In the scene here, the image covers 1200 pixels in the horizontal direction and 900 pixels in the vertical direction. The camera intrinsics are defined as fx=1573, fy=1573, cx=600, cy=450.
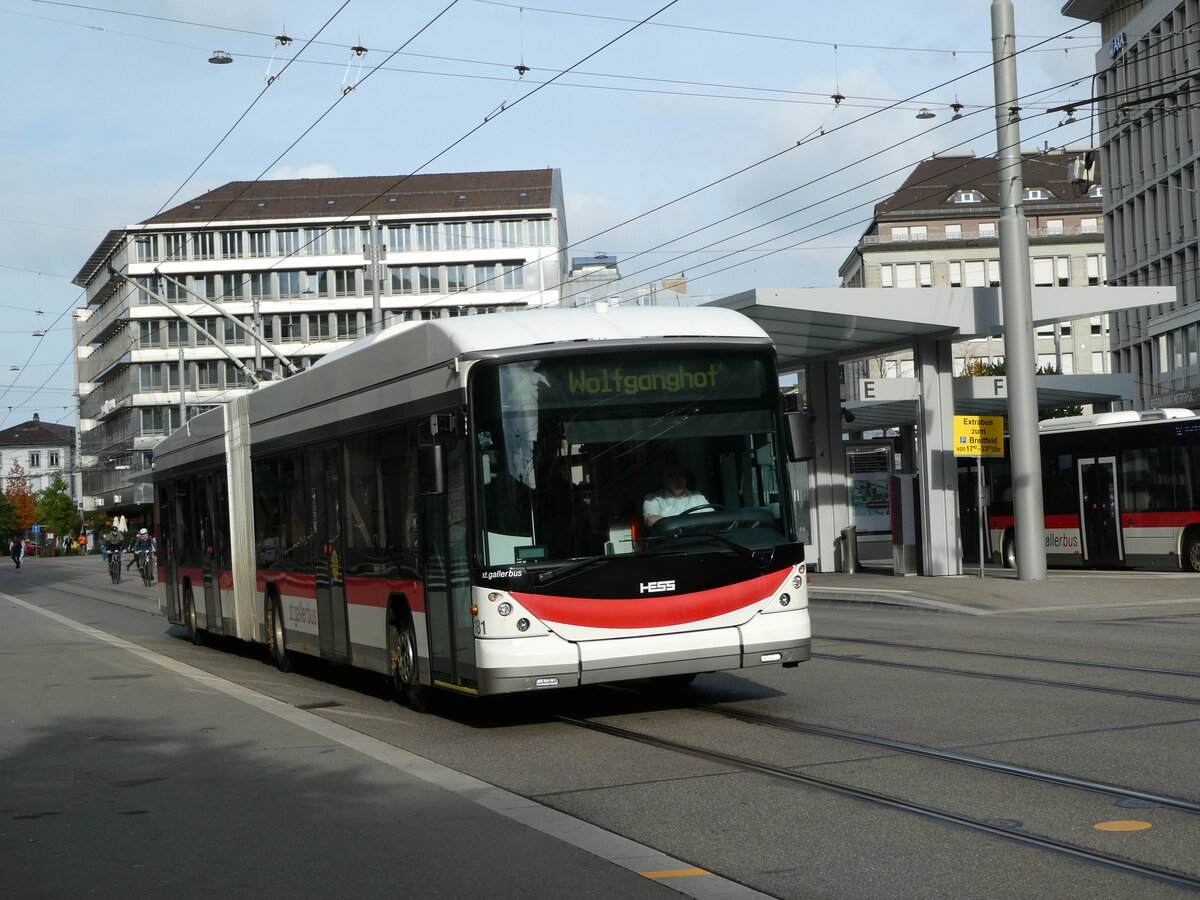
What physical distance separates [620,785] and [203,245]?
97.8 m

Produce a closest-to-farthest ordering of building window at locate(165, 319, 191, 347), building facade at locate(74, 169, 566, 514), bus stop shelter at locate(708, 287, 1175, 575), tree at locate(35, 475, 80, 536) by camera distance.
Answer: bus stop shelter at locate(708, 287, 1175, 575) < building facade at locate(74, 169, 566, 514) < building window at locate(165, 319, 191, 347) < tree at locate(35, 475, 80, 536)

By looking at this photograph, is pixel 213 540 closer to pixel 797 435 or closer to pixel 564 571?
pixel 564 571

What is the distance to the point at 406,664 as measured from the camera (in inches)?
474

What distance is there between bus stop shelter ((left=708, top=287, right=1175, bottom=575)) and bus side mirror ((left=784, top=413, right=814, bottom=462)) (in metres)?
13.6

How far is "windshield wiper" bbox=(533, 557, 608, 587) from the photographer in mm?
10135

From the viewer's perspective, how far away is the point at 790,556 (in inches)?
426

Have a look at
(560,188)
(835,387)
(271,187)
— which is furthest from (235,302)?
(835,387)

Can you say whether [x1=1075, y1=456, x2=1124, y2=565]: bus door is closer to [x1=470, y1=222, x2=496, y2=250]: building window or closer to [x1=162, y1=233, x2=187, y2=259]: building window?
[x1=470, y1=222, x2=496, y2=250]: building window

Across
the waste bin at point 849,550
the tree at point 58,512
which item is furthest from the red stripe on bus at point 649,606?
the tree at point 58,512

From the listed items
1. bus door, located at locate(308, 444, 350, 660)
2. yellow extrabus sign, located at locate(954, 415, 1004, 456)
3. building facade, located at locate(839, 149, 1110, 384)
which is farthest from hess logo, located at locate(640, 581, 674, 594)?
building facade, located at locate(839, 149, 1110, 384)

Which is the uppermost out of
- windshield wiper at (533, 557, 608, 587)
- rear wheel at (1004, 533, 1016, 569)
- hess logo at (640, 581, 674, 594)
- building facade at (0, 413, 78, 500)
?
building facade at (0, 413, 78, 500)

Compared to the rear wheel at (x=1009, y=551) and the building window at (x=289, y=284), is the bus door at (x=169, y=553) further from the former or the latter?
the building window at (x=289, y=284)

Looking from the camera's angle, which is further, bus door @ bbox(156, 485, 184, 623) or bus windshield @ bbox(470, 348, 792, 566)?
bus door @ bbox(156, 485, 184, 623)

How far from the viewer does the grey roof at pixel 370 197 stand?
327ft
